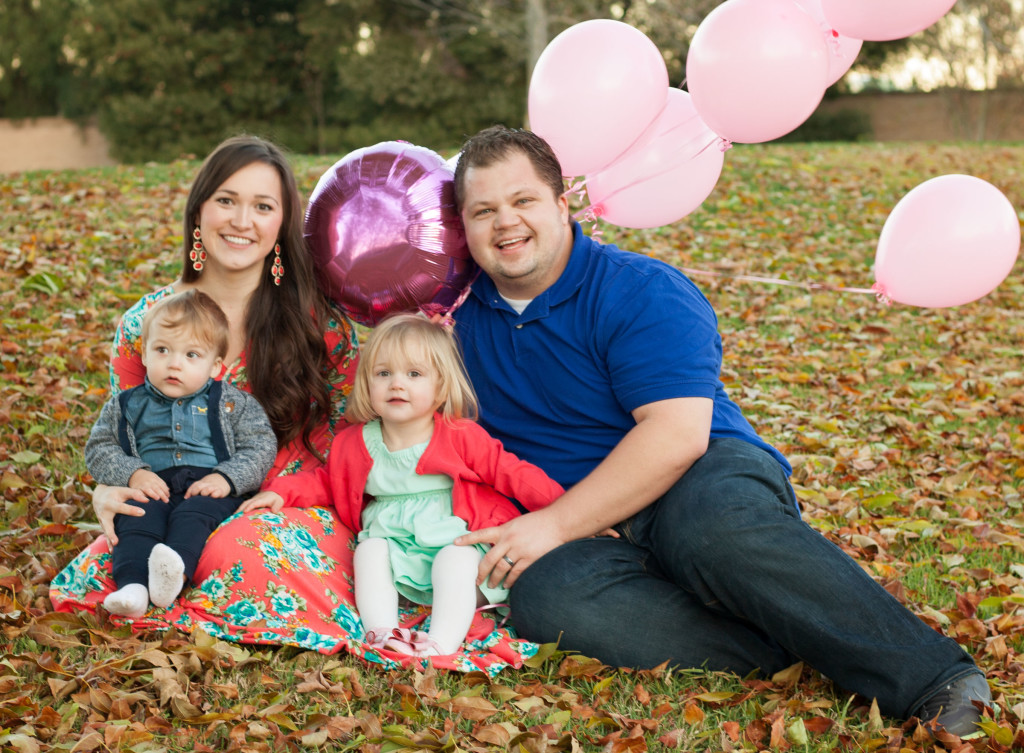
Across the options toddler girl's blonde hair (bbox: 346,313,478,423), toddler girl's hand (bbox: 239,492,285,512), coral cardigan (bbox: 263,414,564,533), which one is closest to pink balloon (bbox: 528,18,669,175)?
toddler girl's blonde hair (bbox: 346,313,478,423)

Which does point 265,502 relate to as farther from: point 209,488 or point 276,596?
point 276,596

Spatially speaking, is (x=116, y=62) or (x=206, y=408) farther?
(x=116, y=62)

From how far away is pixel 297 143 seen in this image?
21062 mm

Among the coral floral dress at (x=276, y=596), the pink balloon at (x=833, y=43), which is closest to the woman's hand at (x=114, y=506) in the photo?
the coral floral dress at (x=276, y=596)

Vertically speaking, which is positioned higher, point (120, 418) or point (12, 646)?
point (120, 418)

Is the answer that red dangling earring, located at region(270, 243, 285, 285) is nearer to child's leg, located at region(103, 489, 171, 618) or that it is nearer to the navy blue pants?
the navy blue pants

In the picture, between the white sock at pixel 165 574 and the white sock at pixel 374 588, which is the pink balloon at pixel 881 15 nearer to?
the white sock at pixel 374 588

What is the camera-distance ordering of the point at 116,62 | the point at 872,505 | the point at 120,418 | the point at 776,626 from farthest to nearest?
the point at 116,62
the point at 872,505
the point at 120,418
the point at 776,626

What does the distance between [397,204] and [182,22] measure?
65.2ft

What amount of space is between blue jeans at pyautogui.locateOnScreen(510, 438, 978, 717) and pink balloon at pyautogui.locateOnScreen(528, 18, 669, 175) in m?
1.14

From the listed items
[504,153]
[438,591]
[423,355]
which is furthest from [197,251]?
[438,591]

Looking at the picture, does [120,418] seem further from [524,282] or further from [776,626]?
[776,626]

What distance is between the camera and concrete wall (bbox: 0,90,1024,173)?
22109mm

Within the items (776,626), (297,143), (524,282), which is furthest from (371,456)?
(297,143)
